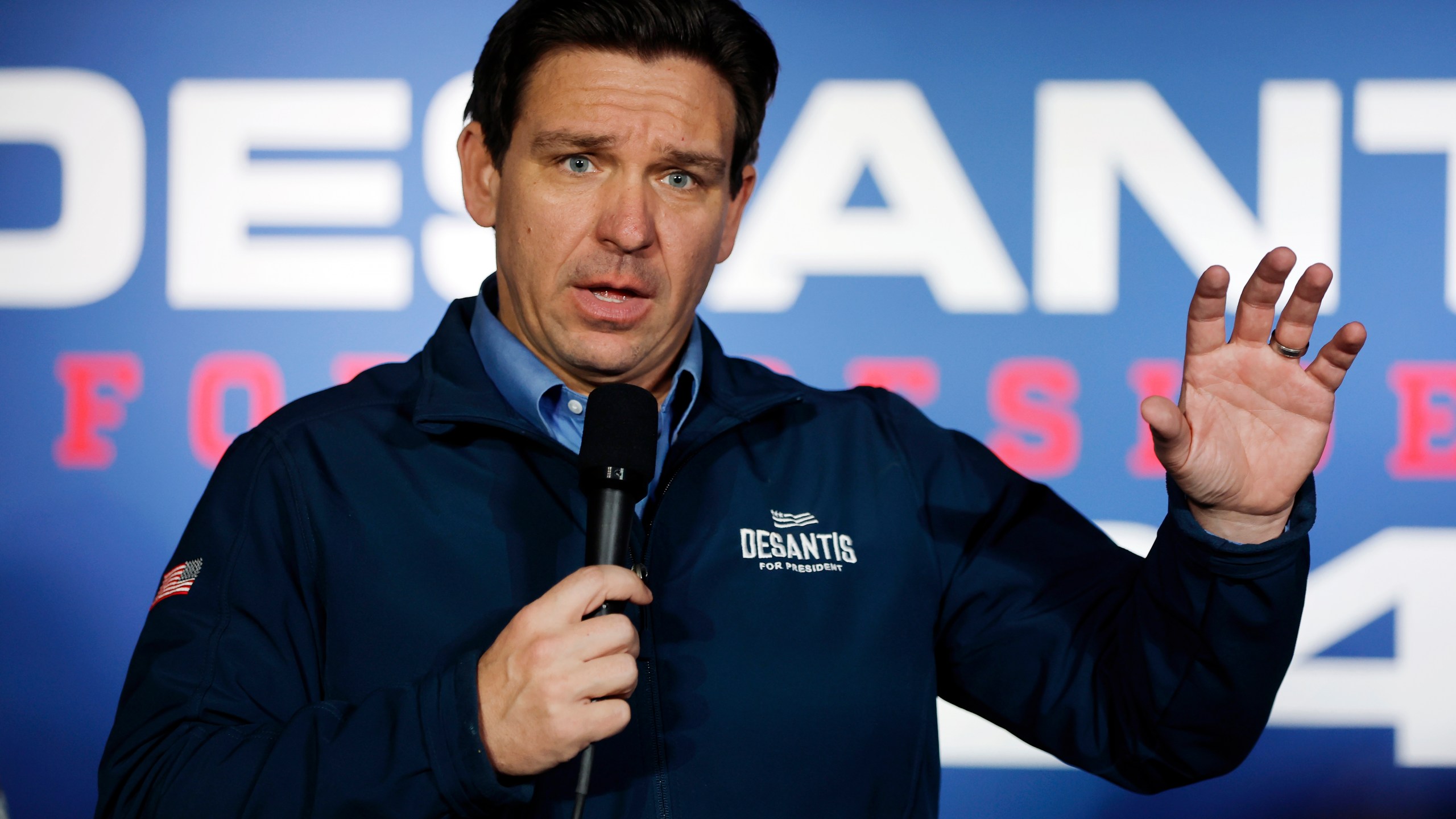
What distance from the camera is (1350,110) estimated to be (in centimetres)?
→ 222

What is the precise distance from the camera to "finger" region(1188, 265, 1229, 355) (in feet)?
3.33

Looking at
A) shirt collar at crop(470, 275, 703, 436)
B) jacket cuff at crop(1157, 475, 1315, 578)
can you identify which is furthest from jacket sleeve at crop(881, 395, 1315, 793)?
shirt collar at crop(470, 275, 703, 436)

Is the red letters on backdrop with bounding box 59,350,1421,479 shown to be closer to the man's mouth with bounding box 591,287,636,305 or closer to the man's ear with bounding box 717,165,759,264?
the man's ear with bounding box 717,165,759,264

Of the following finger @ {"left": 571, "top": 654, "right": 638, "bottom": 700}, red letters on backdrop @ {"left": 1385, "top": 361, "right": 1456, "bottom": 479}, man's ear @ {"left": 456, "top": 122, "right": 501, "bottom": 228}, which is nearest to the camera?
finger @ {"left": 571, "top": 654, "right": 638, "bottom": 700}

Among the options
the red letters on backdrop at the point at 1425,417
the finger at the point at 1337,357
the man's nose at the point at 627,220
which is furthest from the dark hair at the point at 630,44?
the red letters on backdrop at the point at 1425,417

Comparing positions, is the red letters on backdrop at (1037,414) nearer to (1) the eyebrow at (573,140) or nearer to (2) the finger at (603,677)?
(1) the eyebrow at (573,140)

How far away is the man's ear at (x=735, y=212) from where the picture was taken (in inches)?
56.5

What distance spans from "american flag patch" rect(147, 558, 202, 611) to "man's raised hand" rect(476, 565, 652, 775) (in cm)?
36

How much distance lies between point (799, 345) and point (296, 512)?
4.17 ft

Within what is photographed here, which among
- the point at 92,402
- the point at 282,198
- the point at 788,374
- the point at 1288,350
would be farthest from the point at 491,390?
the point at 92,402

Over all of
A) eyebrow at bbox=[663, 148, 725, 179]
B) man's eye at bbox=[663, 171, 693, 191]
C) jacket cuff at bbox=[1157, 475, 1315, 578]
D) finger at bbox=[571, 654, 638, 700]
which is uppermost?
eyebrow at bbox=[663, 148, 725, 179]

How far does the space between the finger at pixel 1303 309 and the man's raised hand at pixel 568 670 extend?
60cm

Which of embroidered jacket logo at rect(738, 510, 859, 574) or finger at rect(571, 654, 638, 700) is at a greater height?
embroidered jacket logo at rect(738, 510, 859, 574)

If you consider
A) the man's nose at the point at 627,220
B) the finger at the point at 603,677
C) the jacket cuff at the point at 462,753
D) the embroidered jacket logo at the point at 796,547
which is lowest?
the jacket cuff at the point at 462,753
